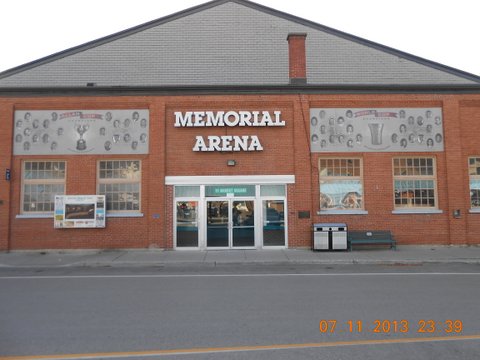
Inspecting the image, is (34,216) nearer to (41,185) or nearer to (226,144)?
(41,185)

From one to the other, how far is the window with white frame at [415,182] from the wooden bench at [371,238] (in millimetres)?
1468

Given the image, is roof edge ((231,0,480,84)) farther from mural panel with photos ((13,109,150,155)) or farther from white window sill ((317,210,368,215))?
mural panel with photos ((13,109,150,155))

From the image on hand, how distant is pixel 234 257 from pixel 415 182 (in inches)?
325

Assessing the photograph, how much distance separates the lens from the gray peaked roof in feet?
56.9

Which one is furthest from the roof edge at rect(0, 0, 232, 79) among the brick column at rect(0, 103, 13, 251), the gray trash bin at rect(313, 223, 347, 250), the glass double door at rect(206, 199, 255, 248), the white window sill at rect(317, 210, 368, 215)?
the gray trash bin at rect(313, 223, 347, 250)

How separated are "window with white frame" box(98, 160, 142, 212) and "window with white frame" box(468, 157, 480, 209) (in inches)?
533

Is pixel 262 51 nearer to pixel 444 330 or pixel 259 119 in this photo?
pixel 259 119

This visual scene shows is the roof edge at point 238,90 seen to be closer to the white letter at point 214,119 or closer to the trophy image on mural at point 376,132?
the white letter at point 214,119

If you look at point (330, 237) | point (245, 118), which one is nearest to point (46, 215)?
point (245, 118)

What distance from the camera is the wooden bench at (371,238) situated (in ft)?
50.5

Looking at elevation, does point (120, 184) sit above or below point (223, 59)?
below
